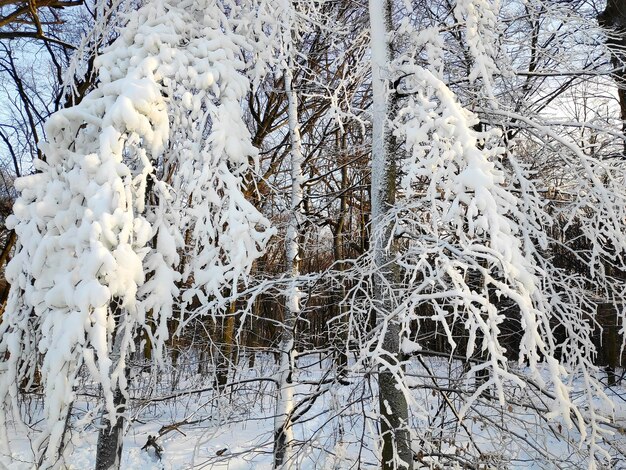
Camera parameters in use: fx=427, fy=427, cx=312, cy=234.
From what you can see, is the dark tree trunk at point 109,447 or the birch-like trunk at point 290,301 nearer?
the dark tree trunk at point 109,447

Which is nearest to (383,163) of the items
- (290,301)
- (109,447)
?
(290,301)

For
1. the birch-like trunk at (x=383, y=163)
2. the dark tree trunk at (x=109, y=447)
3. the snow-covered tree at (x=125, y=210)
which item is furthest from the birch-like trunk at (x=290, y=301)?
the snow-covered tree at (x=125, y=210)

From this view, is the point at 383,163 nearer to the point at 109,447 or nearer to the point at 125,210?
the point at 125,210

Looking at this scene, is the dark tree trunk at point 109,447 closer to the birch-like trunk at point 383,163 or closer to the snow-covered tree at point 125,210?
the snow-covered tree at point 125,210

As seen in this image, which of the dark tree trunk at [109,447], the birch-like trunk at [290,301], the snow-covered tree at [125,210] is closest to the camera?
the snow-covered tree at [125,210]

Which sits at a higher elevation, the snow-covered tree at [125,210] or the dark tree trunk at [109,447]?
the snow-covered tree at [125,210]

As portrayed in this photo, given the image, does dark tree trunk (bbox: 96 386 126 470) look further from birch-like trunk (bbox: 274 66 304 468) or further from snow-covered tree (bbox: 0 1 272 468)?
birch-like trunk (bbox: 274 66 304 468)

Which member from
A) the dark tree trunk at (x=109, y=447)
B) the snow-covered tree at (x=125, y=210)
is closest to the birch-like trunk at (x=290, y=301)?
the dark tree trunk at (x=109, y=447)

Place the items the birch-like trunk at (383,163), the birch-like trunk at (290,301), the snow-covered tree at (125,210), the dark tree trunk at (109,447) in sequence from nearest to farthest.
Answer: the snow-covered tree at (125,210), the birch-like trunk at (383,163), the dark tree trunk at (109,447), the birch-like trunk at (290,301)

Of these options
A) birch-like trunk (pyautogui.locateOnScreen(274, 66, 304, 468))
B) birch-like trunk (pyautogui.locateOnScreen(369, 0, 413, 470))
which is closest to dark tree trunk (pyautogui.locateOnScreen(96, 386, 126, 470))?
birch-like trunk (pyautogui.locateOnScreen(274, 66, 304, 468))

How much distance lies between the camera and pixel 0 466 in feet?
5.54

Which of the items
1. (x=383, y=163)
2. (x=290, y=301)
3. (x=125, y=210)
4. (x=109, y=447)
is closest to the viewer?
(x=125, y=210)

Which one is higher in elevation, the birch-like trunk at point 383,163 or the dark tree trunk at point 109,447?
the birch-like trunk at point 383,163

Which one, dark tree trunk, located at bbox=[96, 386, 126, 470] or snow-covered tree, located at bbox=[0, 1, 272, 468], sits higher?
snow-covered tree, located at bbox=[0, 1, 272, 468]
